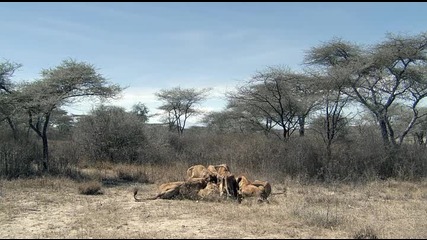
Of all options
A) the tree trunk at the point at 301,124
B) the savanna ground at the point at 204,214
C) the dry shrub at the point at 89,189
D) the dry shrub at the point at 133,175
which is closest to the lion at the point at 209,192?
the savanna ground at the point at 204,214

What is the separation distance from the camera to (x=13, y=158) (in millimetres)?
15242

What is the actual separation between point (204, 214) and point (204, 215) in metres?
0.10

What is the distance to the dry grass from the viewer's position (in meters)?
7.12

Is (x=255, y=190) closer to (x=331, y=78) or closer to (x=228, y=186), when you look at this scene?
(x=228, y=186)

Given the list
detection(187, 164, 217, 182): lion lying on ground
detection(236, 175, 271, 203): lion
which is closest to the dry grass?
detection(236, 175, 271, 203): lion

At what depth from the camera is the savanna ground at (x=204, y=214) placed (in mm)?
7133

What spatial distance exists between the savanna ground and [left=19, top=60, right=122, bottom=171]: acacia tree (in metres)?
3.09

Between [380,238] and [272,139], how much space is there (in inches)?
471

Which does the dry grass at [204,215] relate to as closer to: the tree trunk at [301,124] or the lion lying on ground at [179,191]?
the lion lying on ground at [179,191]

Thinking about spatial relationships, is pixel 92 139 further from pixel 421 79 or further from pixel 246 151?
pixel 421 79

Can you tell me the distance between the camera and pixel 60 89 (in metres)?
16.3

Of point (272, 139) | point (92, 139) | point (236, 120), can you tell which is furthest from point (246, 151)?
point (236, 120)

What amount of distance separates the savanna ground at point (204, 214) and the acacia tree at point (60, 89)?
3.09 metres

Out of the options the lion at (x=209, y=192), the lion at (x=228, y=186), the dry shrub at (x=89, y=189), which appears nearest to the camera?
the lion at (x=209, y=192)
